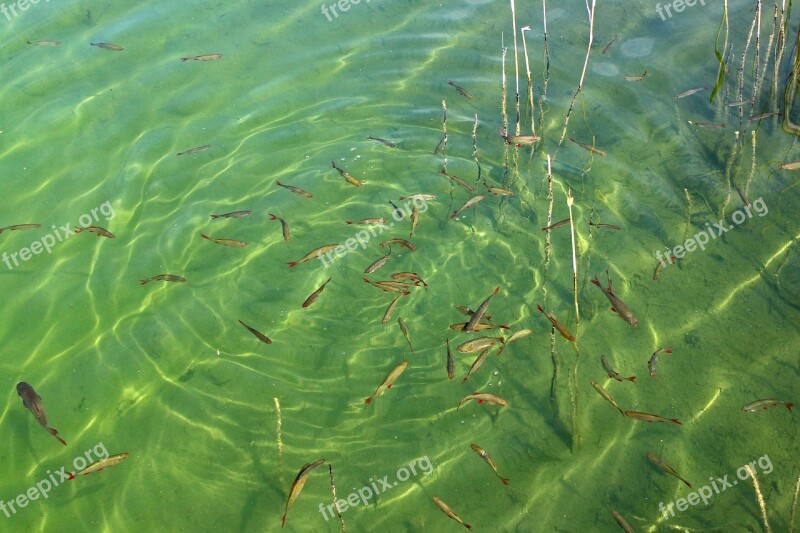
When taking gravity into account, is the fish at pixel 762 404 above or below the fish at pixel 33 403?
below

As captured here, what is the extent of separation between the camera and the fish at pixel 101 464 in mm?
4191

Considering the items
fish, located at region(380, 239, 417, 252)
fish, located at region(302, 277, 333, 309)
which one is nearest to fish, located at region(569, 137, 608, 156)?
fish, located at region(380, 239, 417, 252)

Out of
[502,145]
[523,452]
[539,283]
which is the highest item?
[502,145]

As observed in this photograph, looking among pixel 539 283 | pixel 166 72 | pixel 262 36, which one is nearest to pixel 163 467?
pixel 539 283

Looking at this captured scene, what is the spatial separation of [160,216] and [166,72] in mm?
2346

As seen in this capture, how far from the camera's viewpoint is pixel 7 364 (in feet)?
16.1

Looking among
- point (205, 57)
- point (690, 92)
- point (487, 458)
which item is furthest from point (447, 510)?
point (205, 57)

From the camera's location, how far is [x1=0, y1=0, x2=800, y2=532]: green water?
4176mm

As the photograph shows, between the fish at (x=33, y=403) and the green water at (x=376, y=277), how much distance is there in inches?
5.4

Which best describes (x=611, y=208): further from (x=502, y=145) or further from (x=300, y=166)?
(x=300, y=166)

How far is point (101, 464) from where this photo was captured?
423cm

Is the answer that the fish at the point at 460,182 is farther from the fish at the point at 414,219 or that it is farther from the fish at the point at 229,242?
the fish at the point at 229,242

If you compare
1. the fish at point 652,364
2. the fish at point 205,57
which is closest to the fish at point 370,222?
the fish at point 652,364

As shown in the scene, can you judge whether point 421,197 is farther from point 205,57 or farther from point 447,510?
point 205,57
